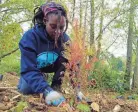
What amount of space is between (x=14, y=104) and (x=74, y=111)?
511 mm

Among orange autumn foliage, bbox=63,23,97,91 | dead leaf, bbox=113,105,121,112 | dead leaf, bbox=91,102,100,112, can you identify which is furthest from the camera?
dead leaf, bbox=113,105,121,112

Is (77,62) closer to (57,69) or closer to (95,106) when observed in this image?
(95,106)

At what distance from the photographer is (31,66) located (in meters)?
3.03

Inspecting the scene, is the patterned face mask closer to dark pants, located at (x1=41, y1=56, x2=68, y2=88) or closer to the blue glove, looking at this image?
dark pants, located at (x1=41, y1=56, x2=68, y2=88)

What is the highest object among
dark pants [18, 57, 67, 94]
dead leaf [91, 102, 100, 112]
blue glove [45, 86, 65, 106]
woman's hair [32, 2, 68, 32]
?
woman's hair [32, 2, 68, 32]

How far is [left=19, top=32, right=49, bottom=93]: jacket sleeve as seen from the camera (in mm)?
2932

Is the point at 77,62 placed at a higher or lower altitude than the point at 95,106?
higher

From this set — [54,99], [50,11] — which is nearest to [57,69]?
[50,11]

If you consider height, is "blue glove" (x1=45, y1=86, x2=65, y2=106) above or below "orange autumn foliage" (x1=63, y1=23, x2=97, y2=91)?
below

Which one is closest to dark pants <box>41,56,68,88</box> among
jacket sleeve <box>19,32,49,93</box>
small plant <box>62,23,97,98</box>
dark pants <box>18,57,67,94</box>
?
dark pants <box>18,57,67,94</box>

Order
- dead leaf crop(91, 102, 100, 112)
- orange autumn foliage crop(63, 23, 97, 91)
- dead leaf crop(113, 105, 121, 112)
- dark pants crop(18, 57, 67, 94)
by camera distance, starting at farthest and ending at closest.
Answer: dark pants crop(18, 57, 67, 94)
dead leaf crop(113, 105, 121, 112)
dead leaf crop(91, 102, 100, 112)
orange autumn foliage crop(63, 23, 97, 91)

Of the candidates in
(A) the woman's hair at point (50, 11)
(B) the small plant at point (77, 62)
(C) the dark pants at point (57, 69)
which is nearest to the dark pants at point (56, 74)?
(C) the dark pants at point (57, 69)

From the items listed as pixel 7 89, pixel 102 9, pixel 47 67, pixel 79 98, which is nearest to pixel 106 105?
pixel 79 98

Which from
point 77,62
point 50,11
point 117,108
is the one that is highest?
point 50,11
